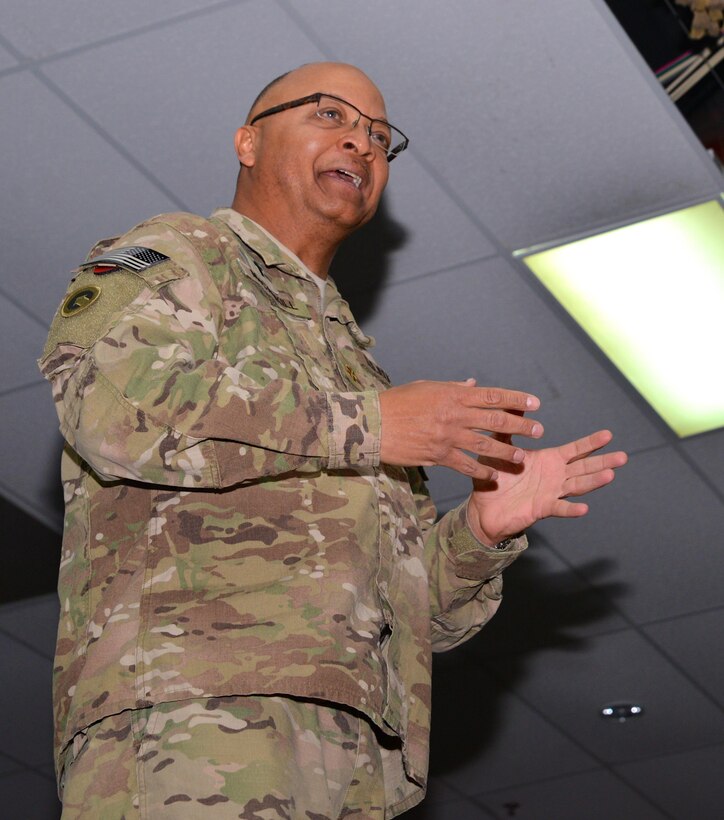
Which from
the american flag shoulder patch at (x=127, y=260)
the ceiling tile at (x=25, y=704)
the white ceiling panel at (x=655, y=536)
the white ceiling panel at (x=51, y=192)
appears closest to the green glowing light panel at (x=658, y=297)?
the white ceiling panel at (x=655, y=536)

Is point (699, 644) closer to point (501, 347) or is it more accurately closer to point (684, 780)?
point (684, 780)

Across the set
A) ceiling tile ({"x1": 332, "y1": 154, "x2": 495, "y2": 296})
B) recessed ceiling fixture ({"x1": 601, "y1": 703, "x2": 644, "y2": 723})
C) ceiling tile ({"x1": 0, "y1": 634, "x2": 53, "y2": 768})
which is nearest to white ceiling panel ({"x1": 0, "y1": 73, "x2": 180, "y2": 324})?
ceiling tile ({"x1": 332, "y1": 154, "x2": 495, "y2": 296})

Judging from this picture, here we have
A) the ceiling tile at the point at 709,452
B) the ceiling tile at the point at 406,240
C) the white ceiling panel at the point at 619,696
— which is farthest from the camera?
the white ceiling panel at the point at 619,696

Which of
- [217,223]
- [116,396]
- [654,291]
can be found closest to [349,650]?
[116,396]

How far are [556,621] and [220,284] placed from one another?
3.37 m

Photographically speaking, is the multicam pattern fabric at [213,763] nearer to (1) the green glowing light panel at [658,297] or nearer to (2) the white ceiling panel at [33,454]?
(1) the green glowing light panel at [658,297]

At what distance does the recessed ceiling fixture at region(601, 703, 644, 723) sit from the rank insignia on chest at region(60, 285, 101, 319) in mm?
4002

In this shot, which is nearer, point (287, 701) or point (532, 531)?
point (287, 701)

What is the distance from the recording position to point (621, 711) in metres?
5.39

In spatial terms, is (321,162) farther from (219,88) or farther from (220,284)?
(219,88)

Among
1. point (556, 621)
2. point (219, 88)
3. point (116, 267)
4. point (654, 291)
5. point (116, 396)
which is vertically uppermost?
point (219, 88)

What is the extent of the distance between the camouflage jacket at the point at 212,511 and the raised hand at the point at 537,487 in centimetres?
20

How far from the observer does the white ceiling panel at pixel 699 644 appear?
4.96 metres

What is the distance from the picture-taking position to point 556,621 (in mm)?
5004
